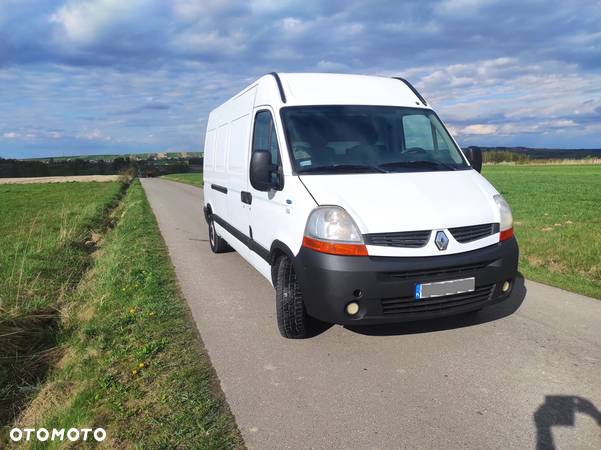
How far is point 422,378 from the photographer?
365cm

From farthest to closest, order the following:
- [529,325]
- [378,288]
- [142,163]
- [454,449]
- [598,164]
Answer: [142,163] → [598,164] → [529,325] → [378,288] → [454,449]

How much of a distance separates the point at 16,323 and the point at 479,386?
4772mm

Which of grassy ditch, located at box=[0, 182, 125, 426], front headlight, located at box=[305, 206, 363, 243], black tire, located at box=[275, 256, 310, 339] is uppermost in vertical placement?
front headlight, located at box=[305, 206, 363, 243]

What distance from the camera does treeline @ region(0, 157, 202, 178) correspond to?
76.2 meters

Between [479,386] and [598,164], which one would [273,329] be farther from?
[598,164]

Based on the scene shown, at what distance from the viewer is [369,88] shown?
5340 millimetres

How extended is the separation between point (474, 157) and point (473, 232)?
1.47 metres

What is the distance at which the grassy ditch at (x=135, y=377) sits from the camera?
2977 mm

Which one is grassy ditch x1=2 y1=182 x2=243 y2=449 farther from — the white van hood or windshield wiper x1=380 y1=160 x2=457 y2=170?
windshield wiper x1=380 y1=160 x2=457 y2=170

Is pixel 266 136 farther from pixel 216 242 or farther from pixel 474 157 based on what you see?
pixel 216 242

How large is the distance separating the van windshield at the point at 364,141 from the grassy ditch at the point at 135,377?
6.64ft

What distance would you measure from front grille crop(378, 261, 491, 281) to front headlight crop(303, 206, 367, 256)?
0.88ft

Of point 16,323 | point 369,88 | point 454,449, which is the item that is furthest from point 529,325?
point 16,323
